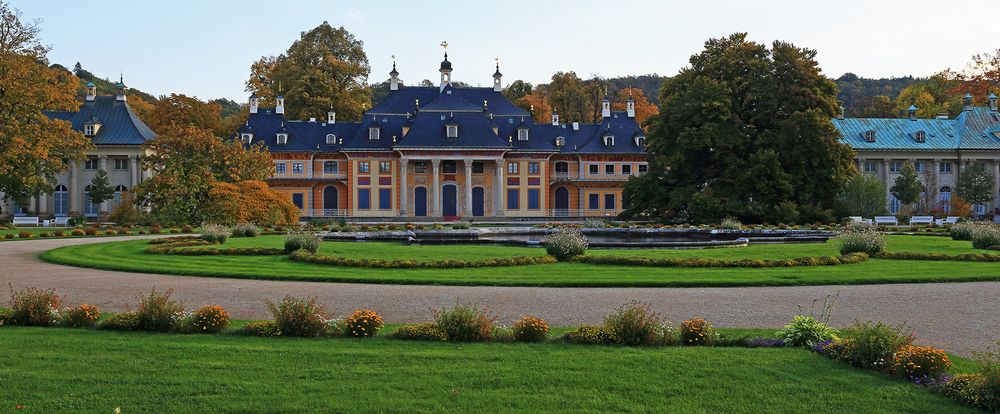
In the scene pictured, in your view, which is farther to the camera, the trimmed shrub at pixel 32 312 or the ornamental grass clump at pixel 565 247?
the ornamental grass clump at pixel 565 247

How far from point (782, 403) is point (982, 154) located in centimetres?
6927

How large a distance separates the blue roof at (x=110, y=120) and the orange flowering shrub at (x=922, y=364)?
60344mm

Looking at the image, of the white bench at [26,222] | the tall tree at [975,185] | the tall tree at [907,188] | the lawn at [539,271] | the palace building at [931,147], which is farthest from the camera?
the palace building at [931,147]

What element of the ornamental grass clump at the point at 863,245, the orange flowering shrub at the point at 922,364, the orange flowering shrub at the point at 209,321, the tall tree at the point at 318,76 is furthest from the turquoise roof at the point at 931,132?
the orange flowering shrub at the point at 209,321

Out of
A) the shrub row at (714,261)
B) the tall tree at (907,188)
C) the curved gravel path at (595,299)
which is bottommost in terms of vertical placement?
the curved gravel path at (595,299)

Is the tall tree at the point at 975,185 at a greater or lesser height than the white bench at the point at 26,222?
greater

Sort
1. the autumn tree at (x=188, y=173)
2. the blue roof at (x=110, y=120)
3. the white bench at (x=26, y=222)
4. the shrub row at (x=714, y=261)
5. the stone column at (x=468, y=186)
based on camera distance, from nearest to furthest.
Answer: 1. the shrub row at (x=714, y=261)
2. the autumn tree at (x=188, y=173)
3. the white bench at (x=26, y=222)
4. the blue roof at (x=110, y=120)
5. the stone column at (x=468, y=186)

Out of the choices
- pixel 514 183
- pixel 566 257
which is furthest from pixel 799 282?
pixel 514 183

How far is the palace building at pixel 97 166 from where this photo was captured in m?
60.2

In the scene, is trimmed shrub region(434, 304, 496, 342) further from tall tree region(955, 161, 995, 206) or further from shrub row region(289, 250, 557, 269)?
tall tree region(955, 161, 995, 206)

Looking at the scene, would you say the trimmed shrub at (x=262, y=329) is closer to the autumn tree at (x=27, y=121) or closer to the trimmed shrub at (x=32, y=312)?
the trimmed shrub at (x=32, y=312)

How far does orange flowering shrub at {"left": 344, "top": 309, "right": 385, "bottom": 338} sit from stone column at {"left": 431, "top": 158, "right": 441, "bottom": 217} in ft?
165

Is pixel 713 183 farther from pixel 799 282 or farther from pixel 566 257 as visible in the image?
pixel 799 282

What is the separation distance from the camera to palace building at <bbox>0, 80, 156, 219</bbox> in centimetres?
6016
